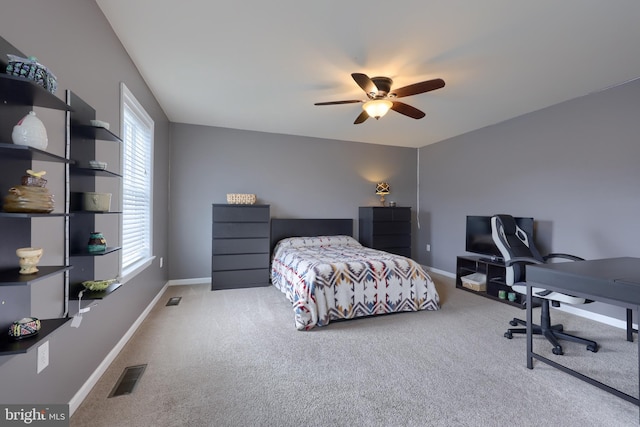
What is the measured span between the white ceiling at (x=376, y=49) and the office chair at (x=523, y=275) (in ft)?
4.68

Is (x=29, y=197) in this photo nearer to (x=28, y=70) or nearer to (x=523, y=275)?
(x=28, y=70)

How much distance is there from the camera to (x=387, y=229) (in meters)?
4.89

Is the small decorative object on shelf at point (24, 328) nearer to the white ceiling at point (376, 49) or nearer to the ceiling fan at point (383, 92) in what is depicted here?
the white ceiling at point (376, 49)

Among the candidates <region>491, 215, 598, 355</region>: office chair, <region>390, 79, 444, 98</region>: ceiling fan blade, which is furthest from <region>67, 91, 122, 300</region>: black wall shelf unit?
<region>491, 215, 598, 355</region>: office chair

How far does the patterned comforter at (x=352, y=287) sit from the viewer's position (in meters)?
2.78

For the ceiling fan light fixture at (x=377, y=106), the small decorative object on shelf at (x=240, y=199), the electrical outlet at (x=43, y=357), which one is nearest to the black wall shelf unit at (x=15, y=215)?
the electrical outlet at (x=43, y=357)

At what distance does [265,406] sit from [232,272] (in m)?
2.60

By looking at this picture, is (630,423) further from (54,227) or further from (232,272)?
(232,272)

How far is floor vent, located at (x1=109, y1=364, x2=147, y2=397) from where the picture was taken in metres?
1.75

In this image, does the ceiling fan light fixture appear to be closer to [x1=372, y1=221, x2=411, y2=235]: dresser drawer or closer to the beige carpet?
the beige carpet

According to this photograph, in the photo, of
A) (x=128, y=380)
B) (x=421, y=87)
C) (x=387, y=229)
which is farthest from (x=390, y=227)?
(x=128, y=380)

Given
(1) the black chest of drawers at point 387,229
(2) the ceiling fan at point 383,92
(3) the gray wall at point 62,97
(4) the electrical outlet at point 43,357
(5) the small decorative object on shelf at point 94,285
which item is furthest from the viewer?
(1) the black chest of drawers at point 387,229

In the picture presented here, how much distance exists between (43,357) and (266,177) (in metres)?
3.58

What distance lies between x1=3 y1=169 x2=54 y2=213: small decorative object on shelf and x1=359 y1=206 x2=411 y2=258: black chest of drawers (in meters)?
4.17
